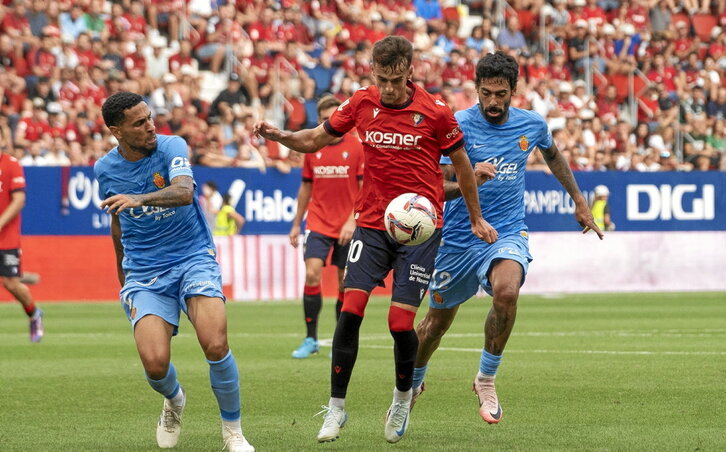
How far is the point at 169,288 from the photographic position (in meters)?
8.12

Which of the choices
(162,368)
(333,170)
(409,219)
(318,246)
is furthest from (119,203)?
(333,170)

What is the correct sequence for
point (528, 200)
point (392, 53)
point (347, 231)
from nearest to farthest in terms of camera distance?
point (392, 53) → point (347, 231) → point (528, 200)

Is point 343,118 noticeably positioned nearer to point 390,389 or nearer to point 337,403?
point 337,403

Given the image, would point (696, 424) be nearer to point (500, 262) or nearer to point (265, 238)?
point (500, 262)

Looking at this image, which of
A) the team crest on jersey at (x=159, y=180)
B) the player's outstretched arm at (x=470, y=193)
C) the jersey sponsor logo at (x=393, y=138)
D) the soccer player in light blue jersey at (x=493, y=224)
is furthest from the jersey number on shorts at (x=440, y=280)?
the team crest on jersey at (x=159, y=180)

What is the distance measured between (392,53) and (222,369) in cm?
211

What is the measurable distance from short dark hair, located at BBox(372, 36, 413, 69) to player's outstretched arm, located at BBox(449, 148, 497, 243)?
2.26ft

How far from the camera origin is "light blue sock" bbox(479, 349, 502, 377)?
9172mm

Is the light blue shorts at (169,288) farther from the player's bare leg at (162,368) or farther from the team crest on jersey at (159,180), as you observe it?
the team crest on jersey at (159,180)

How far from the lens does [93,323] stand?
18703 mm

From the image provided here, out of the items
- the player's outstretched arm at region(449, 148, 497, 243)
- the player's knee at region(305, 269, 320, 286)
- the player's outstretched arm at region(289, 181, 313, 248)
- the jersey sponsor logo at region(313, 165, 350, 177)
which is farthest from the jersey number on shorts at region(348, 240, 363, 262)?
the jersey sponsor logo at region(313, 165, 350, 177)

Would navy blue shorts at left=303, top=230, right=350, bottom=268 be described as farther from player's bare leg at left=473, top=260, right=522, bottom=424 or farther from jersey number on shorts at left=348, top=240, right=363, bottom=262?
jersey number on shorts at left=348, top=240, right=363, bottom=262

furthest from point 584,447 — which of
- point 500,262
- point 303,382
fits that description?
point 303,382

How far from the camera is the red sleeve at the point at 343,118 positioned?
845 cm
